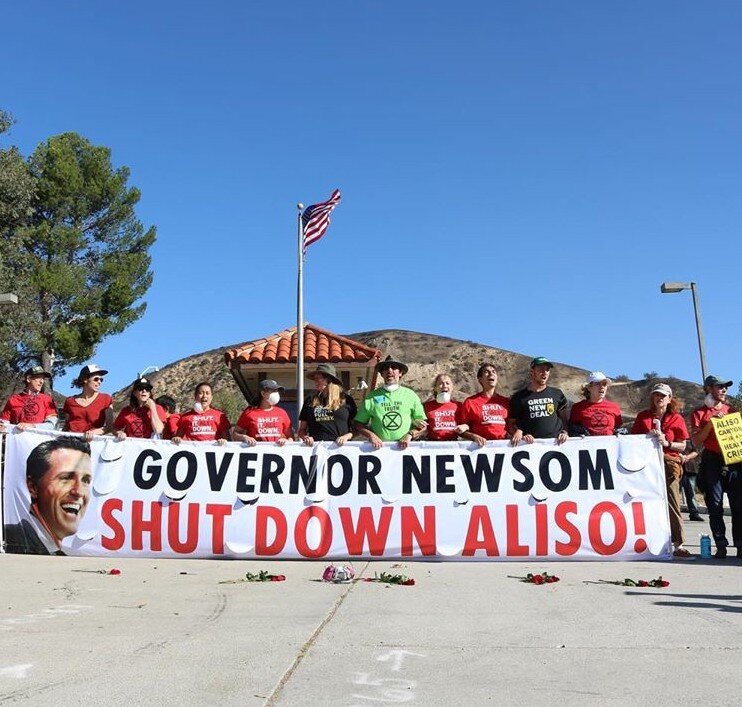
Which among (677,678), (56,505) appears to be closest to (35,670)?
(677,678)

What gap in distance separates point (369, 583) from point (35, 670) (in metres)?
3.02

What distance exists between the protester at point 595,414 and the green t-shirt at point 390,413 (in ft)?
5.15

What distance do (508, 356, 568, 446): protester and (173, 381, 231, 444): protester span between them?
3062 mm

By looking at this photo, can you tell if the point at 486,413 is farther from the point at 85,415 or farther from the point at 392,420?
the point at 85,415

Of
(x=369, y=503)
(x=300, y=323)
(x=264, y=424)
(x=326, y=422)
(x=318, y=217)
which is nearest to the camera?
(x=369, y=503)

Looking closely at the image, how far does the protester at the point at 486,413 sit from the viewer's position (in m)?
7.84

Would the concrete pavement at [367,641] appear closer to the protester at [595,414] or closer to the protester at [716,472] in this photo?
the protester at [716,472]

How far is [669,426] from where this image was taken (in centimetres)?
797

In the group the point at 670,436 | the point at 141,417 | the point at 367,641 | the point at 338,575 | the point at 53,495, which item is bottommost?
the point at 367,641

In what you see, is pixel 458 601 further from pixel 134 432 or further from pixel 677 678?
pixel 134 432

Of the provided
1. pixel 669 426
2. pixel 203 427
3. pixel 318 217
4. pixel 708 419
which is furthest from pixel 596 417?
pixel 318 217

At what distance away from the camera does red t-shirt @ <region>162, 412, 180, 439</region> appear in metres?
8.57

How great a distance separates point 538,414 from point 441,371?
209 ft

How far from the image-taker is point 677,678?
3283 mm
